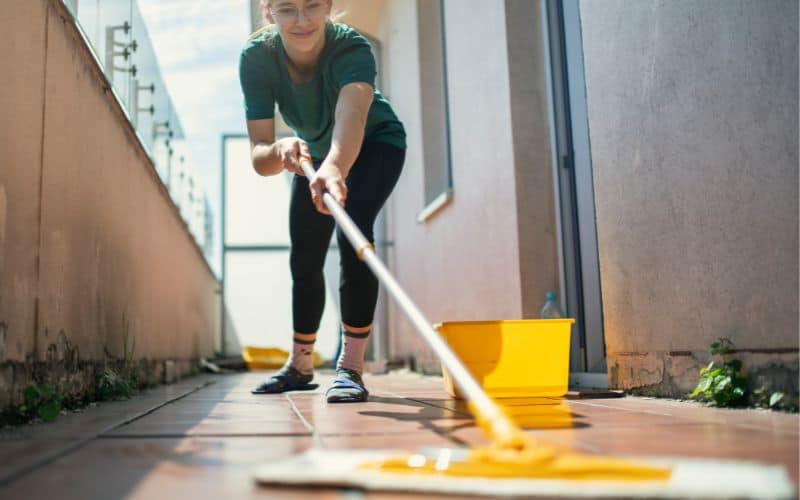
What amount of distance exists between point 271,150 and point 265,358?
5.73 m

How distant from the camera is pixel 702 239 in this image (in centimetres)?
186

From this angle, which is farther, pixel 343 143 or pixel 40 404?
pixel 343 143

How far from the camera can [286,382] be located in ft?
8.41

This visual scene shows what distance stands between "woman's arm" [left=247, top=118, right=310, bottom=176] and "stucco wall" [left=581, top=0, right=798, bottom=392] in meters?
0.92

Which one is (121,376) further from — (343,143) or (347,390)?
(343,143)

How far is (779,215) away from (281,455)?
3.54 ft

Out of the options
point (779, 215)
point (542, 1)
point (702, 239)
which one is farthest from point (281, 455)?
point (542, 1)

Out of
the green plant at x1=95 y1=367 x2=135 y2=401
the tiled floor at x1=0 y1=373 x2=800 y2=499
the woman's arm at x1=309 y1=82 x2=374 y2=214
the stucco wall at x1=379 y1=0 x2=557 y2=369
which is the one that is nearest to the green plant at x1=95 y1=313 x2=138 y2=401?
the green plant at x1=95 y1=367 x2=135 y2=401

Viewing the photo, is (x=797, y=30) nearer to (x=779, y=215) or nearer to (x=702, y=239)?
(x=779, y=215)

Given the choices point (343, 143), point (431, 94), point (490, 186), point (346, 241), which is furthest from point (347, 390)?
point (431, 94)

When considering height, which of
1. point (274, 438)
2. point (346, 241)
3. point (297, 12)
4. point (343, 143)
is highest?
point (297, 12)

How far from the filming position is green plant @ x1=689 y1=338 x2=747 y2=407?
66.8 inches

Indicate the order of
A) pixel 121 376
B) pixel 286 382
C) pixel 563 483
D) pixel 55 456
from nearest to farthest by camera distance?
pixel 563 483
pixel 55 456
pixel 286 382
pixel 121 376

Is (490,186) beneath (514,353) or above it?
above
